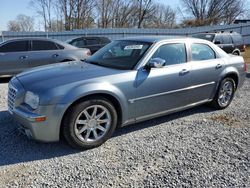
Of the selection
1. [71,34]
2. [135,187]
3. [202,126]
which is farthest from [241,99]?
[71,34]

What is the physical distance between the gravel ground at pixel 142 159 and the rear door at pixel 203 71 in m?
0.59

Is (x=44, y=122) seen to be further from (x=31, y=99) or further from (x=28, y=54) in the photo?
(x=28, y=54)

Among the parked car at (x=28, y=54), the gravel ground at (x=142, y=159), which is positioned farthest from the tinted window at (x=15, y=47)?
the gravel ground at (x=142, y=159)

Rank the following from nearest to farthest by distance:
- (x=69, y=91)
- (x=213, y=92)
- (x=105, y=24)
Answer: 1. (x=69, y=91)
2. (x=213, y=92)
3. (x=105, y=24)

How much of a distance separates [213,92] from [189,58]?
0.97 m

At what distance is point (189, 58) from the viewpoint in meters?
4.56

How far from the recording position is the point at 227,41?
12328 mm

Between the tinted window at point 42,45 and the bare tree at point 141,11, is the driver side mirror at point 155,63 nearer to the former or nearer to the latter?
the tinted window at point 42,45

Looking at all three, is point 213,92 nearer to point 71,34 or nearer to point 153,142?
point 153,142

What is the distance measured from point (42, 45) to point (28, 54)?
573mm

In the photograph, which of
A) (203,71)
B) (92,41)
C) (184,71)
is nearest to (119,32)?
(92,41)

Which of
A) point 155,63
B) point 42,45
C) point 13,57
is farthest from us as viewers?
point 42,45

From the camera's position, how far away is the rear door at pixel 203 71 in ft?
15.0

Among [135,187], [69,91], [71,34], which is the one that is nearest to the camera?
[135,187]
